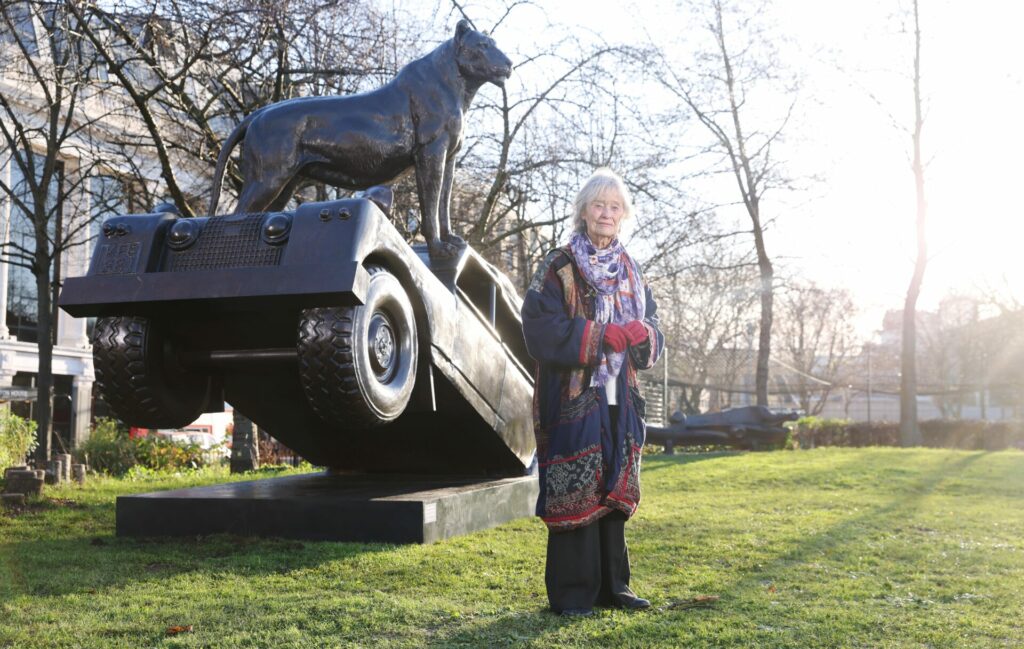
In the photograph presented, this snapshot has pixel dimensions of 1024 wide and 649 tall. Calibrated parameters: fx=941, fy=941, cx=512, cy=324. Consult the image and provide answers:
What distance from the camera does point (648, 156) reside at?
18.5 meters

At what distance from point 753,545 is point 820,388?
134 feet

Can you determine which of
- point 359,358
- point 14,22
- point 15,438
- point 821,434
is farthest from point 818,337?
point 359,358

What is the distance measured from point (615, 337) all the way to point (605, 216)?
542 mm

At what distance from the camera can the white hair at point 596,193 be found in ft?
13.2

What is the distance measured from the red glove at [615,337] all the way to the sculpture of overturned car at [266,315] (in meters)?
1.43

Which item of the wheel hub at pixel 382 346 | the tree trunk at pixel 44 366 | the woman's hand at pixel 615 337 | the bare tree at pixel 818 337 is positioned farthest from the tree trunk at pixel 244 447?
the bare tree at pixel 818 337

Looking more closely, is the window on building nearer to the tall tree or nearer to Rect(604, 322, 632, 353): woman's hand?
Rect(604, 322, 632, 353): woman's hand

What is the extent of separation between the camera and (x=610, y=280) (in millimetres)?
4062

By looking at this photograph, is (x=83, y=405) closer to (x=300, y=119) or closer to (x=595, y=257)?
(x=300, y=119)

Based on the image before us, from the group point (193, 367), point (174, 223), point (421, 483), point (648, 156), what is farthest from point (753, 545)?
point (648, 156)

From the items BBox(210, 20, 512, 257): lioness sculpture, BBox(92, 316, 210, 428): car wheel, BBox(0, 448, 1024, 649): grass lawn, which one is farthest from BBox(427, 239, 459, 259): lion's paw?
BBox(92, 316, 210, 428): car wheel

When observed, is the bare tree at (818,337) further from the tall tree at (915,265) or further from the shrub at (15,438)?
the shrub at (15,438)

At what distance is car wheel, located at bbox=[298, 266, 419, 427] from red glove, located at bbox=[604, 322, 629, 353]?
149cm

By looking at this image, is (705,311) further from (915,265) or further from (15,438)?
(15,438)
